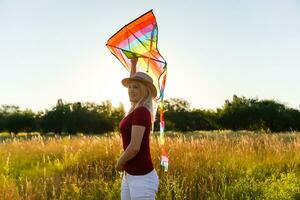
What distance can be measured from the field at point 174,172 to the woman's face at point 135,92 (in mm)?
2866

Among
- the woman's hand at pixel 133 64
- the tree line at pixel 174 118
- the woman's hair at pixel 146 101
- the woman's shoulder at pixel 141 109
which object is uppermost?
the tree line at pixel 174 118

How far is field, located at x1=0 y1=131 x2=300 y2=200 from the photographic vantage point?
7352mm

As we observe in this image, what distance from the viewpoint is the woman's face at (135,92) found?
169 inches

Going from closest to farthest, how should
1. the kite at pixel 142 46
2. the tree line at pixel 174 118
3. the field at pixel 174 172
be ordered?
the kite at pixel 142 46, the field at pixel 174 172, the tree line at pixel 174 118

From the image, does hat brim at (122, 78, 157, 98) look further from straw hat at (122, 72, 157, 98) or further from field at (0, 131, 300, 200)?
field at (0, 131, 300, 200)

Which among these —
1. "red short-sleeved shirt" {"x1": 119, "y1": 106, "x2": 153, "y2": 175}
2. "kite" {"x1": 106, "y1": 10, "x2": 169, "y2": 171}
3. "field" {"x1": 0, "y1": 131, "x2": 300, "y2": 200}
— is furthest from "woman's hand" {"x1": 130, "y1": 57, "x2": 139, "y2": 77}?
"field" {"x1": 0, "y1": 131, "x2": 300, "y2": 200}

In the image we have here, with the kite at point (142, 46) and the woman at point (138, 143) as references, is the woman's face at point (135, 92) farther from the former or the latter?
the kite at point (142, 46)

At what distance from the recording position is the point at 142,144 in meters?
4.20

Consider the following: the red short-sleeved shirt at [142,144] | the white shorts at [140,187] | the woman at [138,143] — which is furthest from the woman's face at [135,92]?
the white shorts at [140,187]

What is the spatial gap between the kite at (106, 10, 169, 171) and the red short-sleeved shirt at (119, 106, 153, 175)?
25.4 inches

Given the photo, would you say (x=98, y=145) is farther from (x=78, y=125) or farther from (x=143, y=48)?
(x=78, y=125)

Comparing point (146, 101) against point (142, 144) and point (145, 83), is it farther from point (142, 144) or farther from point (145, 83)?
point (142, 144)

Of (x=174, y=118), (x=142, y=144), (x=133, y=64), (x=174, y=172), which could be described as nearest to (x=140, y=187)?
(x=142, y=144)

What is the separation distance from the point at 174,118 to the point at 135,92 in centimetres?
4121
